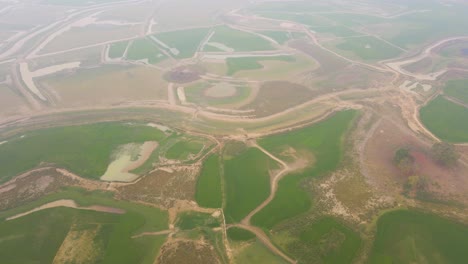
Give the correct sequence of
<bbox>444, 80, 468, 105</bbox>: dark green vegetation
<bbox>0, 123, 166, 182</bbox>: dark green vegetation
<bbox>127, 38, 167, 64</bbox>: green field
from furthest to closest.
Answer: <bbox>127, 38, 167, 64</bbox>: green field → <bbox>444, 80, 468, 105</bbox>: dark green vegetation → <bbox>0, 123, 166, 182</bbox>: dark green vegetation

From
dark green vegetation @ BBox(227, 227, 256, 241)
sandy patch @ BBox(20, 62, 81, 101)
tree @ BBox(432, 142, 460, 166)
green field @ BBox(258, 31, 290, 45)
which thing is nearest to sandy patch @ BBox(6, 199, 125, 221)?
dark green vegetation @ BBox(227, 227, 256, 241)

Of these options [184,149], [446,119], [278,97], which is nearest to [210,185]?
[184,149]

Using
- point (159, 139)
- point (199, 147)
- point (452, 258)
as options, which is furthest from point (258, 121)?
point (452, 258)

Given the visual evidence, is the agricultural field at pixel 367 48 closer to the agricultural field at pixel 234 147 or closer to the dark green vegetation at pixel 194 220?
the agricultural field at pixel 234 147

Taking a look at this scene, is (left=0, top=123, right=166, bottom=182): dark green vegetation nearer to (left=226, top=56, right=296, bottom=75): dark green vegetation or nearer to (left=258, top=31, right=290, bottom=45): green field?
(left=226, top=56, right=296, bottom=75): dark green vegetation

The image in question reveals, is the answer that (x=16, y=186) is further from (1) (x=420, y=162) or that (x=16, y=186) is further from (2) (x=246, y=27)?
(2) (x=246, y=27)

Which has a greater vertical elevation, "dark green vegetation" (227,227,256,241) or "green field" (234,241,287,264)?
"dark green vegetation" (227,227,256,241)

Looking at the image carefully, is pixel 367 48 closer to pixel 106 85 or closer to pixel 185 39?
pixel 185 39
